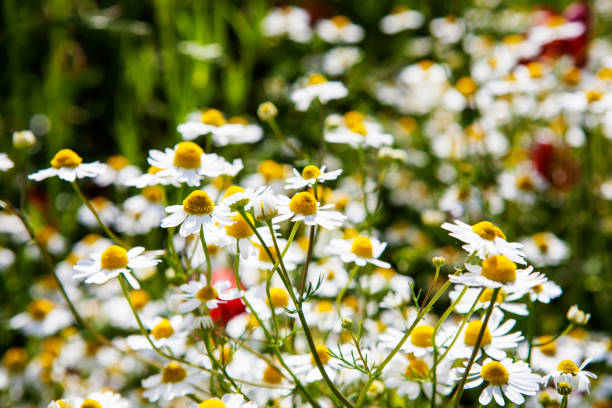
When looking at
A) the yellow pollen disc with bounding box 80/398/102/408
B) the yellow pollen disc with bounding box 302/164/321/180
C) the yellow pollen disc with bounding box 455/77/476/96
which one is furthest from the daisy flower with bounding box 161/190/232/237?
the yellow pollen disc with bounding box 455/77/476/96

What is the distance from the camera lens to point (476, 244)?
0.58 meters

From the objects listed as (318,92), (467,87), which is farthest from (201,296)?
(467,87)

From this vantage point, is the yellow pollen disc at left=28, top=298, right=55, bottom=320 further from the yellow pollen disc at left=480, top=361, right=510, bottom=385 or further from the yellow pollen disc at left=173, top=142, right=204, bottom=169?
the yellow pollen disc at left=480, top=361, right=510, bottom=385

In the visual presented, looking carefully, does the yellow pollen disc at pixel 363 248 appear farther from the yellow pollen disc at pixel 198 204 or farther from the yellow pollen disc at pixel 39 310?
the yellow pollen disc at pixel 39 310

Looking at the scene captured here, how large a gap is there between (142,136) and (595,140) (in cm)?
121

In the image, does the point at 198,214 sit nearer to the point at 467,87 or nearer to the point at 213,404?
the point at 213,404

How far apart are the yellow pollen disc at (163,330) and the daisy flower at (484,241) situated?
379 millimetres

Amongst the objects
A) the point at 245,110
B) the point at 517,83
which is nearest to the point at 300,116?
the point at 245,110

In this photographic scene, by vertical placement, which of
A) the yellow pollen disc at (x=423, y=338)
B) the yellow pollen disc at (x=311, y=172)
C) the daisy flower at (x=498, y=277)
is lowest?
the yellow pollen disc at (x=423, y=338)

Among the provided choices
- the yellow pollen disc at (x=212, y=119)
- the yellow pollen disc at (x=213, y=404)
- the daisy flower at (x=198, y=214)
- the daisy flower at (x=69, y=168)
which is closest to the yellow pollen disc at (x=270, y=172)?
the yellow pollen disc at (x=212, y=119)

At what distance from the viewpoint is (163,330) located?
0.77m

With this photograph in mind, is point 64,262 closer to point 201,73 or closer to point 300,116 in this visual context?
point 201,73

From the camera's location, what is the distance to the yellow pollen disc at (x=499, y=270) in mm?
558

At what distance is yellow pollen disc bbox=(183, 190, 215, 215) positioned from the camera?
0.65m
